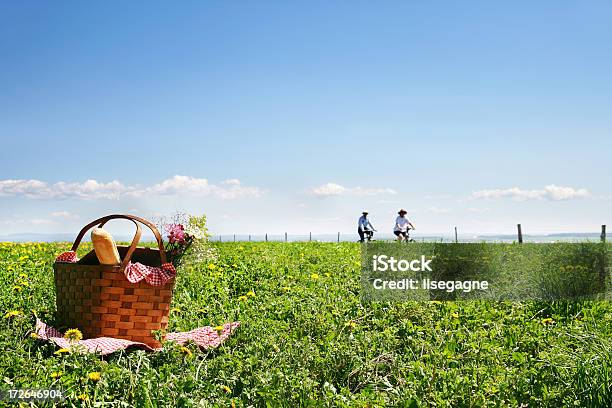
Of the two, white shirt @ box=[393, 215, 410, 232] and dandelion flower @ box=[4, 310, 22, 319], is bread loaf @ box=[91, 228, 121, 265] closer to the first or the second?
dandelion flower @ box=[4, 310, 22, 319]

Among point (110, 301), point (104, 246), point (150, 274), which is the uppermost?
point (104, 246)

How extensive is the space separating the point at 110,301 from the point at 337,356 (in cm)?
175

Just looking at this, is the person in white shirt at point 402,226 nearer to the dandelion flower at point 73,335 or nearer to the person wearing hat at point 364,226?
the person wearing hat at point 364,226

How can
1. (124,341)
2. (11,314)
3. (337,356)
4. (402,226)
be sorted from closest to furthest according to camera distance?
(337,356)
(124,341)
(11,314)
(402,226)

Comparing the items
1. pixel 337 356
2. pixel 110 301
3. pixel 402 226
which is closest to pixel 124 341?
pixel 110 301

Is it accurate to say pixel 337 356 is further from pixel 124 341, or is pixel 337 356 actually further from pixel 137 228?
pixel 137 228

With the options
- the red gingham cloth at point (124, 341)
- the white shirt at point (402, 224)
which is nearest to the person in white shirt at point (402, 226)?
the white shirt at point (402, 224)

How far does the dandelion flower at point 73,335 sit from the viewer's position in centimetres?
465

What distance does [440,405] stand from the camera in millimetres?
3725

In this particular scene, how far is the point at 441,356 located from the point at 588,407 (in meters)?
1.04

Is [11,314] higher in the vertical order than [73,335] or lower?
higher

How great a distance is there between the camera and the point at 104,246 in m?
4.82

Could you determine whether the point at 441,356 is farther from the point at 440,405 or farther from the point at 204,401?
the point at 204,401

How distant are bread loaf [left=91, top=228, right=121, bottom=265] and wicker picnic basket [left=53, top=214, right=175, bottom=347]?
0.07 metres
